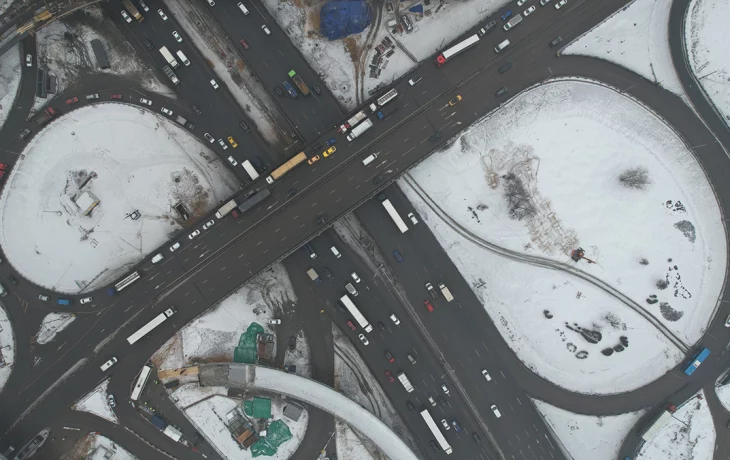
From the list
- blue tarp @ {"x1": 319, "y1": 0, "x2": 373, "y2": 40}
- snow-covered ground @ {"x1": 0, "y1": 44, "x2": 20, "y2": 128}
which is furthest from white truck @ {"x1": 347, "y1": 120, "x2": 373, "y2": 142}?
snow-covered ground @ {"x1": 0, "y1": 44, "x2": 20, "y2": 128}

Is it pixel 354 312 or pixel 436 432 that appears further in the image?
pixel 354 312

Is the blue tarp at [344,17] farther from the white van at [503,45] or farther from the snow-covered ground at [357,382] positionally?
the snow-covered ground at [357,382]

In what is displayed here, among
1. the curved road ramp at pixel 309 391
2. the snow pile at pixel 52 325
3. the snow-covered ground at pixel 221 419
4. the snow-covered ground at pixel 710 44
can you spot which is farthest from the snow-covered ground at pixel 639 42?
the snow pile at pixel 52 325

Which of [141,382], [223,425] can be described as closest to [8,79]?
[141,382]

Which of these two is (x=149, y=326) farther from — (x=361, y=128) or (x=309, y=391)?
(x=361, y=128)

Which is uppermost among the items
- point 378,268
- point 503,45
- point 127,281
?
point 127,281

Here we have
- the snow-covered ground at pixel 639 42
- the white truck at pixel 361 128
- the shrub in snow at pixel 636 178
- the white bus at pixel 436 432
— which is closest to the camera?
the white truck at pixel 361 128
